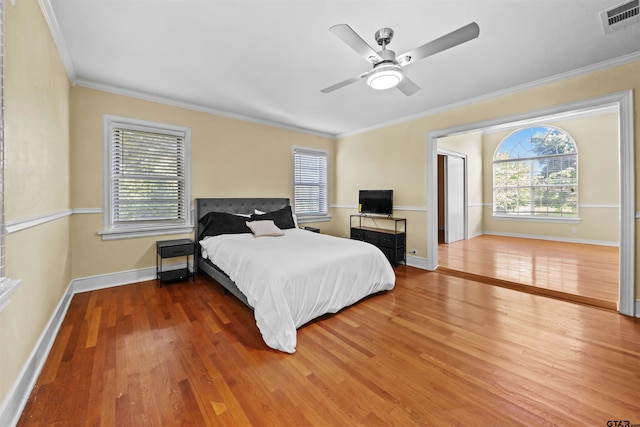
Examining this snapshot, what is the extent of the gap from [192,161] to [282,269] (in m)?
2.74

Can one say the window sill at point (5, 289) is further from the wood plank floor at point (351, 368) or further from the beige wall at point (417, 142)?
the beige wall at point (417, 142)

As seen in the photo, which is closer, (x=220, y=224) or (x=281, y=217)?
(x=220, y=224)

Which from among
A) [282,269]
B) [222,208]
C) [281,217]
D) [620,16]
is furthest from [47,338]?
[620,16]

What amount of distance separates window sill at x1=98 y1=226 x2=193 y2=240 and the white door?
5706 millimetres

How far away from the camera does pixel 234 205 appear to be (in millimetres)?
4484

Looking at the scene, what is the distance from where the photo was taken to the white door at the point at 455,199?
641 cm

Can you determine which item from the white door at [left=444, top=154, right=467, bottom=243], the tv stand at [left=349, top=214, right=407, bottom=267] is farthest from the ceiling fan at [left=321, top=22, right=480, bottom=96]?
the white door at [left=444, top=154, right=467, bottom=243]

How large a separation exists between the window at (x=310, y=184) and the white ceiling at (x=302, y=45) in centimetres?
182

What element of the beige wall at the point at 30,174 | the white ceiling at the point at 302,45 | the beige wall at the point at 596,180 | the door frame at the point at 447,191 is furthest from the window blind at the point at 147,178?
the beige wall at the point at 596,180

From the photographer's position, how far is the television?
192 inches

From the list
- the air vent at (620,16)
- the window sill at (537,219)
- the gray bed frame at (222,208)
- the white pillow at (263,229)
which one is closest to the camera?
the air vent at (620,16)

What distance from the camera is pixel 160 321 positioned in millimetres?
2559

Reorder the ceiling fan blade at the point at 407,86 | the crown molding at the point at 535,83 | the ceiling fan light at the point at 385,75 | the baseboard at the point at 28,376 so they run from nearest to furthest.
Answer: the baseboard at the point at 28,376
the ceiling fan light at the point at 385,75
the ceiling fan blade at the point at 407,86
the crown molding at the point at 535,83

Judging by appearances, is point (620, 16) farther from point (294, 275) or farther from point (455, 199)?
point (455, 199)
